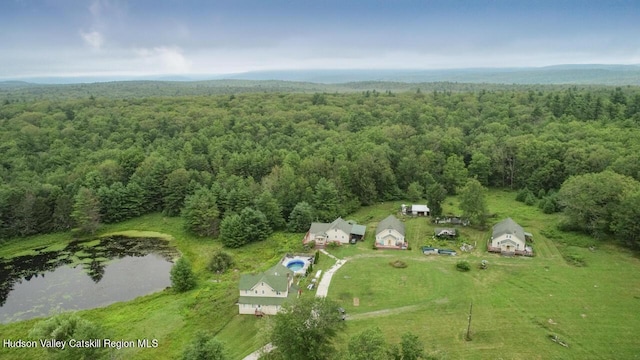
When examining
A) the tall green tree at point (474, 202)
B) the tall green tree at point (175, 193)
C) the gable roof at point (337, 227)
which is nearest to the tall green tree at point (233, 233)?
the gable roof at point (337, 227)

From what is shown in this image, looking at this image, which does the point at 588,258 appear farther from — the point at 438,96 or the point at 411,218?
the point at 438,96

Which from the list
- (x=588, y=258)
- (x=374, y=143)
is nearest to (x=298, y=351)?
(x=588, y=258)

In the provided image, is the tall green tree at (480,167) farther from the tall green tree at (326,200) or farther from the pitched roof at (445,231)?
the tall green tree at (326,200)

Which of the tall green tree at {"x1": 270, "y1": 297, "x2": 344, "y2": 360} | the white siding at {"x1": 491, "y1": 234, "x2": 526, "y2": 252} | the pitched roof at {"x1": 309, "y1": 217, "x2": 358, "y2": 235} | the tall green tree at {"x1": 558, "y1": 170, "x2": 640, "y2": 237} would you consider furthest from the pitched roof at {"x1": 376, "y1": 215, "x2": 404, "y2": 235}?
the tall green tree at {"x1": 270, "y1": 297, "x2": 344, "y2": 360}

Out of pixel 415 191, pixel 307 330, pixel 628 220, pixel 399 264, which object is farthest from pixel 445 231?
pixel 307 330

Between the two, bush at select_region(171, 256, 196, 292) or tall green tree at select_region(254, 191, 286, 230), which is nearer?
bush at select_region(171, 256, 196, 292)

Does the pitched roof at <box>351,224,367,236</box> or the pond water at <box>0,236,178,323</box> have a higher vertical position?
the pitched roof at <box>351,224,367,236</box>

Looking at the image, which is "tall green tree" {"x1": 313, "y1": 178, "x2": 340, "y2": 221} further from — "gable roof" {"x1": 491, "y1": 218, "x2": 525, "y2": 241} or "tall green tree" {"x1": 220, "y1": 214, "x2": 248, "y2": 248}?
"gable roof" {"x1": 491, "y1": 218, "x2": 525, "y2": 241}
